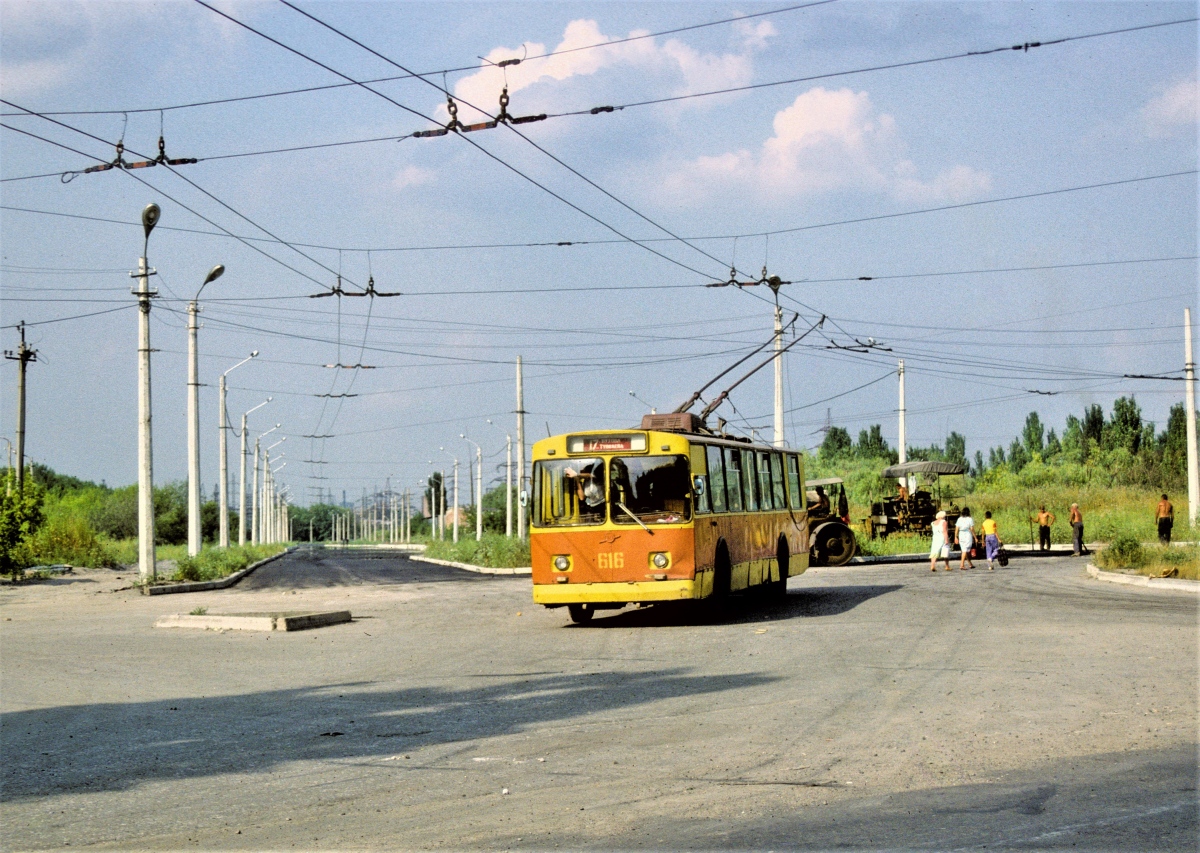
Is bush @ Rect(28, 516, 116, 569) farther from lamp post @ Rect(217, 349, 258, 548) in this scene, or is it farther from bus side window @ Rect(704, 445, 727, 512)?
bus side window @ Rect(704, 445, 727, 512)

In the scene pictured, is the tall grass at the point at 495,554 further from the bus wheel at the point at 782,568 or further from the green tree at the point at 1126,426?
the green tree at the point at 1126,426

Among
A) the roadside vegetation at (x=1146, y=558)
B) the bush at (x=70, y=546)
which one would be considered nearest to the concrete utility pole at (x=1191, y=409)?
the roadside vegetation at (x=1146, y=558)

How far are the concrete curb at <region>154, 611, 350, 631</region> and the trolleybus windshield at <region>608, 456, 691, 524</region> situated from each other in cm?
506

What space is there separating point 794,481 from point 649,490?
25.5 feet

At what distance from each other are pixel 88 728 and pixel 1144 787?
303 inches

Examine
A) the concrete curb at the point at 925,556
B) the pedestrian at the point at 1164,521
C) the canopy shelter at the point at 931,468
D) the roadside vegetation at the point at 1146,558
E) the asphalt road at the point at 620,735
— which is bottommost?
the concrete curb at the point at 925,556

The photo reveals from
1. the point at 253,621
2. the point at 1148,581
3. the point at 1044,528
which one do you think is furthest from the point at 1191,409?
the point at 253,621

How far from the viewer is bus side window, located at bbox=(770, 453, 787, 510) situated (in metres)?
25.0

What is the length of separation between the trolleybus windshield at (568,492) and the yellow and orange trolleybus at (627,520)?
0.01 meters

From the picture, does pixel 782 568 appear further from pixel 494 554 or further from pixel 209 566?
pixel 494 554

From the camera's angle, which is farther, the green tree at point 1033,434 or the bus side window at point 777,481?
the green tree at point 1033,434

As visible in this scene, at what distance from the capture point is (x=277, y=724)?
421 inches

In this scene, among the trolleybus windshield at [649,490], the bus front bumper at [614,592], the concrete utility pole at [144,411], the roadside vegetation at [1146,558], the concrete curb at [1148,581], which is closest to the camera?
the bus front bumper at [614,592]

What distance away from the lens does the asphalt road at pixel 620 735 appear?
22.2ft
